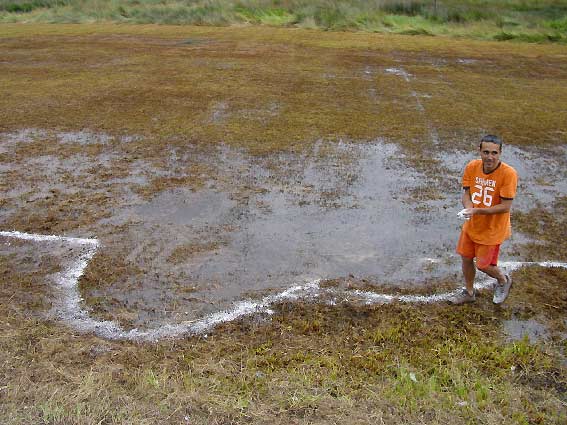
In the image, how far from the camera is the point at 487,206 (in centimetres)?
413

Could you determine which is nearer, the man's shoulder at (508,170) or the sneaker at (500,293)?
the man's shoulder at (508,170)

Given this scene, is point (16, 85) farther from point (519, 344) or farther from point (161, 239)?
point (519, 344)

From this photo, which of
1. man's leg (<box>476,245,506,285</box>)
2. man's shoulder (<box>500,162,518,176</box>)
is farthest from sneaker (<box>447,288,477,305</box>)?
man's shoulder (<box>500,162,518,176</box>)

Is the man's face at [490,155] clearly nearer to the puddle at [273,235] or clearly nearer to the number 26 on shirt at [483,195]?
the number 26 on shirt at [483,195]

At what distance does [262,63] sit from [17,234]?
33.0 feet

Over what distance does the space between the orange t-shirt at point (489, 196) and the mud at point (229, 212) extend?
85cm

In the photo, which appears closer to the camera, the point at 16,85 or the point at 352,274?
the point at 352,274

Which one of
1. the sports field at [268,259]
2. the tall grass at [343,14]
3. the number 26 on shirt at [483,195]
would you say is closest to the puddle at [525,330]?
the sports field at [268,259]

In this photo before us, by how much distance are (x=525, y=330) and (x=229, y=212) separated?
3.22 meters

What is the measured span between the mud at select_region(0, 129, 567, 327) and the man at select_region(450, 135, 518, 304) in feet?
2.39

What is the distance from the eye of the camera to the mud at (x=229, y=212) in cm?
485

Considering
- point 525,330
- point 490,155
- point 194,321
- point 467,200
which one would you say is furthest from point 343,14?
point 194,321

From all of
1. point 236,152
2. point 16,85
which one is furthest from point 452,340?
point 16,85

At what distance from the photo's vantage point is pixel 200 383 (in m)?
3.55
